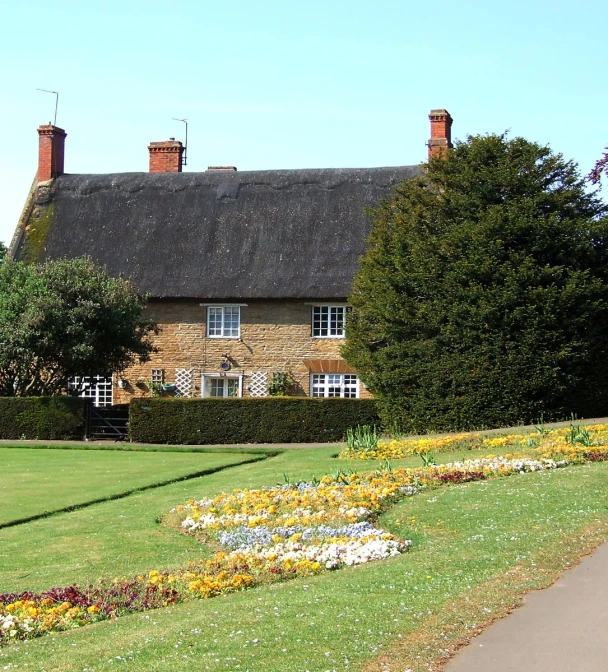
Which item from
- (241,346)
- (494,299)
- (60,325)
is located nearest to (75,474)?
(60,325)

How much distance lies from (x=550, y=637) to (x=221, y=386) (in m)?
30.8

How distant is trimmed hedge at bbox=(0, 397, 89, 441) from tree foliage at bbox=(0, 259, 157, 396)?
1387mm

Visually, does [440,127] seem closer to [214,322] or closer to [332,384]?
[332,384]

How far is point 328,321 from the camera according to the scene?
35594 millimetres

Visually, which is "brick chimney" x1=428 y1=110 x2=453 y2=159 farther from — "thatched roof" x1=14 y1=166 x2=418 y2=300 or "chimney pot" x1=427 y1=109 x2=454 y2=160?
"thatched roof" x1=14 y1=166 x2=418 y2=300

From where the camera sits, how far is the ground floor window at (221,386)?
36.3 metres

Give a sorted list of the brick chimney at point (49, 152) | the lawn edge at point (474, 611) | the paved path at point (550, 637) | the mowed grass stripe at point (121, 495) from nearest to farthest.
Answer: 1. the paved path at point (550, 637)
2. the lawn edge at point (474, 611)
3. the mowed grass stripe at point (121, 495)
4. the brick chimney at point (49, 152)

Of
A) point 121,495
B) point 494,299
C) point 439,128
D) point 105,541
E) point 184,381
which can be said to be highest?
point 439,128

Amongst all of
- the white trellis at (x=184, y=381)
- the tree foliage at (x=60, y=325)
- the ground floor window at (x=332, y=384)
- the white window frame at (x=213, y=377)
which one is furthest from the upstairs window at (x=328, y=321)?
the tree foliage at (x=60, y=325)

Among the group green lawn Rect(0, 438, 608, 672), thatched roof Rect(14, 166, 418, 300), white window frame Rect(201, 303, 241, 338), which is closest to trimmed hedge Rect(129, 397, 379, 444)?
thatched roof Rect(14, 166, 418, 300)

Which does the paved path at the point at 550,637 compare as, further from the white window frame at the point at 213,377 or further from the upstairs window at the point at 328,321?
the white window frame at the point at 213,377

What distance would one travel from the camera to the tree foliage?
97.5 feet

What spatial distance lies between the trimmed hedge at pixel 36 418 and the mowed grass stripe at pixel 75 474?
3290 millimetres

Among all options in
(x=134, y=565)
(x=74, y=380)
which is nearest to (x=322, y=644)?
(x=134, y=565)
